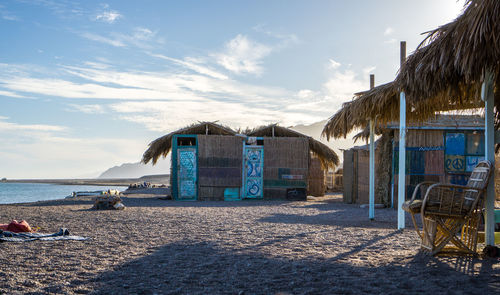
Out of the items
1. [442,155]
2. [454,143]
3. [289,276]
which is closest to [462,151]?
[454,143]

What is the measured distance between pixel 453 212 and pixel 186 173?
41.5 feet

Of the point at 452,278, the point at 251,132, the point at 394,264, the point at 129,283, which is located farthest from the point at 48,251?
the point at 251,132

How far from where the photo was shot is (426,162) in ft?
41.7

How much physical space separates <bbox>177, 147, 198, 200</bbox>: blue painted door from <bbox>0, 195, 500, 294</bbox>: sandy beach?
8.94 m

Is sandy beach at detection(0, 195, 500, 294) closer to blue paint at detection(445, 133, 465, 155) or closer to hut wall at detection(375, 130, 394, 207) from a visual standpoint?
hut wall at detection(375, 130, 394, 207)

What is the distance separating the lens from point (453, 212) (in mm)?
4527

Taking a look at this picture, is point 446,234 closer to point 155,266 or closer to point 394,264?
point 394,264

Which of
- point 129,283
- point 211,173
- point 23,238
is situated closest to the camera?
point 129,283

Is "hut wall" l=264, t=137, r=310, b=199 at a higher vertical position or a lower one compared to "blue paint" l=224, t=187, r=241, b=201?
higher

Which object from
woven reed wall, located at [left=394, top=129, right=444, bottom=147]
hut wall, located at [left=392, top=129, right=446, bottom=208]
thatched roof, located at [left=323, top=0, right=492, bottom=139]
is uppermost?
thatched roof, located at [left=323, top=0, right=492, bottom=139]

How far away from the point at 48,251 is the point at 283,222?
181 inches

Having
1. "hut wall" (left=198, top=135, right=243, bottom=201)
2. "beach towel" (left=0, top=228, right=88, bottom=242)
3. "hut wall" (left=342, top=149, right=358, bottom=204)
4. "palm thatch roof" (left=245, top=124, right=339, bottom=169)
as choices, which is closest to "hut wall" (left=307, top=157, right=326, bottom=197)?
"palm thatch roof" (left=245, top=124, right=339, bottom=169)

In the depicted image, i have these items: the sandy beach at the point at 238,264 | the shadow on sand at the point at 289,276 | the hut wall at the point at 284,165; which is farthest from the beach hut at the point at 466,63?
the hut wall at the point at 284,165

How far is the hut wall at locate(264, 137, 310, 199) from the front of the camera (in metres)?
16.8
